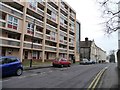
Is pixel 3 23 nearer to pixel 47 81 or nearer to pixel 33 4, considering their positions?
pixel 33 4

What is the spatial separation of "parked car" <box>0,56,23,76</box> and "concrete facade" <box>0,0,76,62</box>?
47.7 ft

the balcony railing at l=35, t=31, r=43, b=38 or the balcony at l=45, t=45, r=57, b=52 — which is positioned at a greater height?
the balcony railing at l=35, t=31, r=43, b=38

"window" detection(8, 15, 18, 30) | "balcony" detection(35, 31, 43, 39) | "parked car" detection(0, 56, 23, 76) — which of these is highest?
"window" detection(8, 15, 18, 30)

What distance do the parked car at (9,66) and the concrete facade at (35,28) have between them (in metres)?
14.5

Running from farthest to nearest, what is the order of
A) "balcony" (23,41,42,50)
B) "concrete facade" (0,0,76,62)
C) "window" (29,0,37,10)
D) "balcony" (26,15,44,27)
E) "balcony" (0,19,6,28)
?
"window" (29,0,37,10), "balcony" (26,15,44,27), "balcony" (23,41,42,50), "concrete facade" (0,0,76,62), "balcony" (0,19,6,28)

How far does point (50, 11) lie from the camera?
2015 inches

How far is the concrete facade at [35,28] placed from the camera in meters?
33.1

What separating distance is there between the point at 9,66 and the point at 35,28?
26572 mm

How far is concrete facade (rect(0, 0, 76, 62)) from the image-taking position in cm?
3306

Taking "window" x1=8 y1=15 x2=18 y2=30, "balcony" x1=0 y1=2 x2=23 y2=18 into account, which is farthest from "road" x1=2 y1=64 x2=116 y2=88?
"window" x1=8 y1=15 x2=18 y2=30

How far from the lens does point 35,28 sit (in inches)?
1657

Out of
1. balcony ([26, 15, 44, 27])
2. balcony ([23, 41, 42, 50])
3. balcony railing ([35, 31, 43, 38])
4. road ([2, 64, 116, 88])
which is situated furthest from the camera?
balcony railing ([35, 31, 43, 38])

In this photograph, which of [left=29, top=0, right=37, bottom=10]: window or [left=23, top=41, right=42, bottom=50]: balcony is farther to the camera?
[left=29, top=0, right=37, bottom=10]: window

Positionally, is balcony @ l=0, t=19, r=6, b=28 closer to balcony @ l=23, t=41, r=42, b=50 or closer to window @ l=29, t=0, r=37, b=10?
balcony @ l=23, t=41, r=42, b=50
